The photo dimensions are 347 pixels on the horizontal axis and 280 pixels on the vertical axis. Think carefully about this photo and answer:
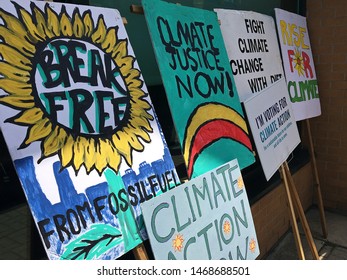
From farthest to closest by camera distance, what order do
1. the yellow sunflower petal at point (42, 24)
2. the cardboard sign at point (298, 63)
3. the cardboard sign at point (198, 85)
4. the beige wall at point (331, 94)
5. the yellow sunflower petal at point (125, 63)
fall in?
1. the beige wall at point (331, 94)
2. the cardboard sign at point (298, 63)
3. the cardboard sign at point (198, 85)
4. the yellow sunflower petal at point (125, 63)
5. the yellow sunflower petal at point (42, 24)

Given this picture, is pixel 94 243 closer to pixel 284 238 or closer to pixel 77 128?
pixel 77 128

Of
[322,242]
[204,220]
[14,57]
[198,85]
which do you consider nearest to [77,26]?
[14,57]

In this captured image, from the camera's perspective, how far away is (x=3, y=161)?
1.59m

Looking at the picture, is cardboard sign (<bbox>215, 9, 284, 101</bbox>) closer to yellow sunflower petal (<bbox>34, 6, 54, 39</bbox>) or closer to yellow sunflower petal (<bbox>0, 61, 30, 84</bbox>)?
yellow sunflower petal (<bbox>34, 6, 54, 39</bbox>)

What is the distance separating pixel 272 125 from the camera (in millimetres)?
Answer: 2076

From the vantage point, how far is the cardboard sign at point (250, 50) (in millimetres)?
2010

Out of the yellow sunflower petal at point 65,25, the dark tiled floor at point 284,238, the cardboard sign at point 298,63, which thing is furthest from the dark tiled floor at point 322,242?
the yellow sunflower petal at point 65,25

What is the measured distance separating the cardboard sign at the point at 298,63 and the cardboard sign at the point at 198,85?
101 centimetres

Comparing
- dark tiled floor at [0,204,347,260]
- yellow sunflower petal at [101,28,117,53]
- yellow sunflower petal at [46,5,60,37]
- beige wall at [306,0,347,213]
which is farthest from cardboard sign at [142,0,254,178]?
beige wall at [306,0,347,213]

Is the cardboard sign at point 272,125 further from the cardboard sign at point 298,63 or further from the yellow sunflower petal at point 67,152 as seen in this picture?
the yellow sunflower petal at point 67,152

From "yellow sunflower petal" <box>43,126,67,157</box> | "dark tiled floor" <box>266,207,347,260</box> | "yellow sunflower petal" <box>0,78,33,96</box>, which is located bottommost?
"dark tiled floor" <box>266,207,347,260</box>

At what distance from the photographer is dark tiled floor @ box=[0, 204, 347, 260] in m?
1.89

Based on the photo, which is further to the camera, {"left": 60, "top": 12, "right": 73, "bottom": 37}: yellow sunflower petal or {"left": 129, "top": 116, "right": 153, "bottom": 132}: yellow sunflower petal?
{"left": 129, "top": 116, "right": 153, "bottom": 132}: yellow sunflower petal
